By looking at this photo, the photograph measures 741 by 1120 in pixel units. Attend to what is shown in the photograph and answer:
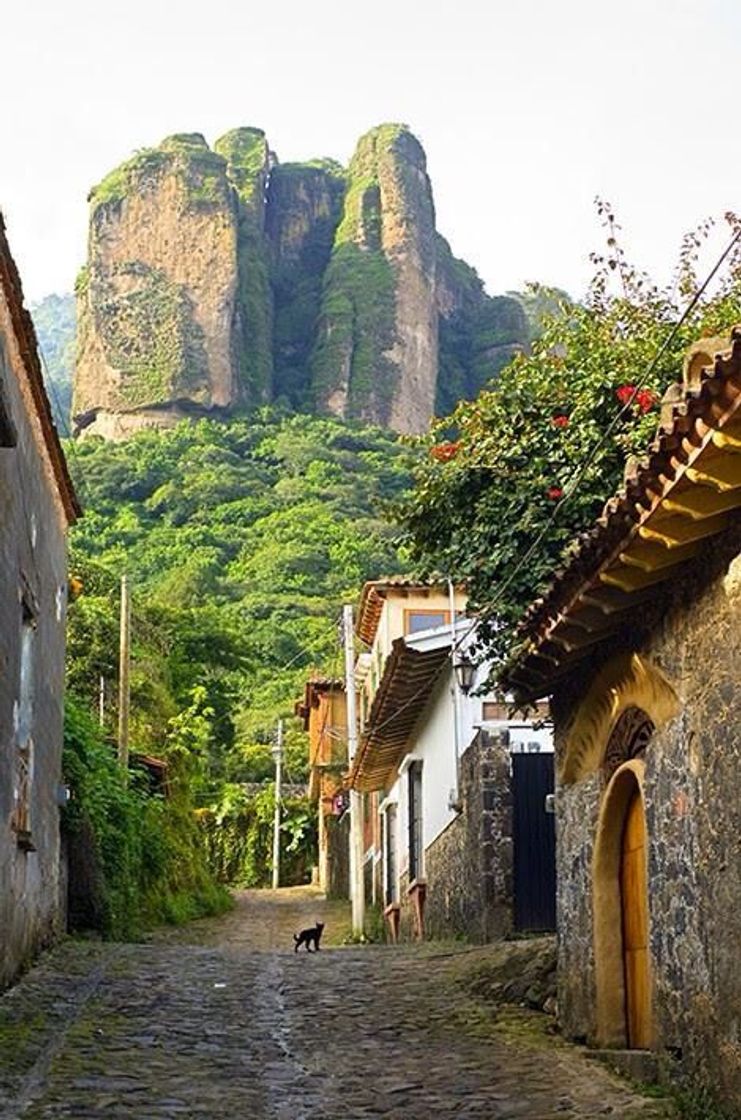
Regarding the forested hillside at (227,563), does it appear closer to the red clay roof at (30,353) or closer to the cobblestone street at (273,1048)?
the red clay roof at (30,353)

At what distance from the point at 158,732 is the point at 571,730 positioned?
72.0 feet

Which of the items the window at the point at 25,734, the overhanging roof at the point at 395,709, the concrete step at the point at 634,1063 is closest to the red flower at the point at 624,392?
the concrete step at the point at 634,1063

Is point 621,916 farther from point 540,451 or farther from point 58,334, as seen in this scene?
point 58,334

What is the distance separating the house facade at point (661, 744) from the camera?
6.71 meters

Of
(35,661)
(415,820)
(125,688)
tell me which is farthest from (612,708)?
(125,688)

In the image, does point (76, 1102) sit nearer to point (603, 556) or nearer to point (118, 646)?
point (603, 556)

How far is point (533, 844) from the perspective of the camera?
16.2 meters

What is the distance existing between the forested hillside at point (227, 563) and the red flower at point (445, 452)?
1870 centimetres

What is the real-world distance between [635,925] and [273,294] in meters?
90.0

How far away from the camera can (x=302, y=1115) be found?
25.4 ft

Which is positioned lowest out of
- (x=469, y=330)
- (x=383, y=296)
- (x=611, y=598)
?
(x=611, y=598)

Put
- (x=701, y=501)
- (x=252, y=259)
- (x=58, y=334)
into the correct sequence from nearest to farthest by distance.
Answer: (x=701, y=501) < (x=252, y=259) < (x=58, y=334)

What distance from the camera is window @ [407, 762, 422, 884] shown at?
2230 centimetres

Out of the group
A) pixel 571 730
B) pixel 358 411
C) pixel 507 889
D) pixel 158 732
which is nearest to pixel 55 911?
pixel 507 889
